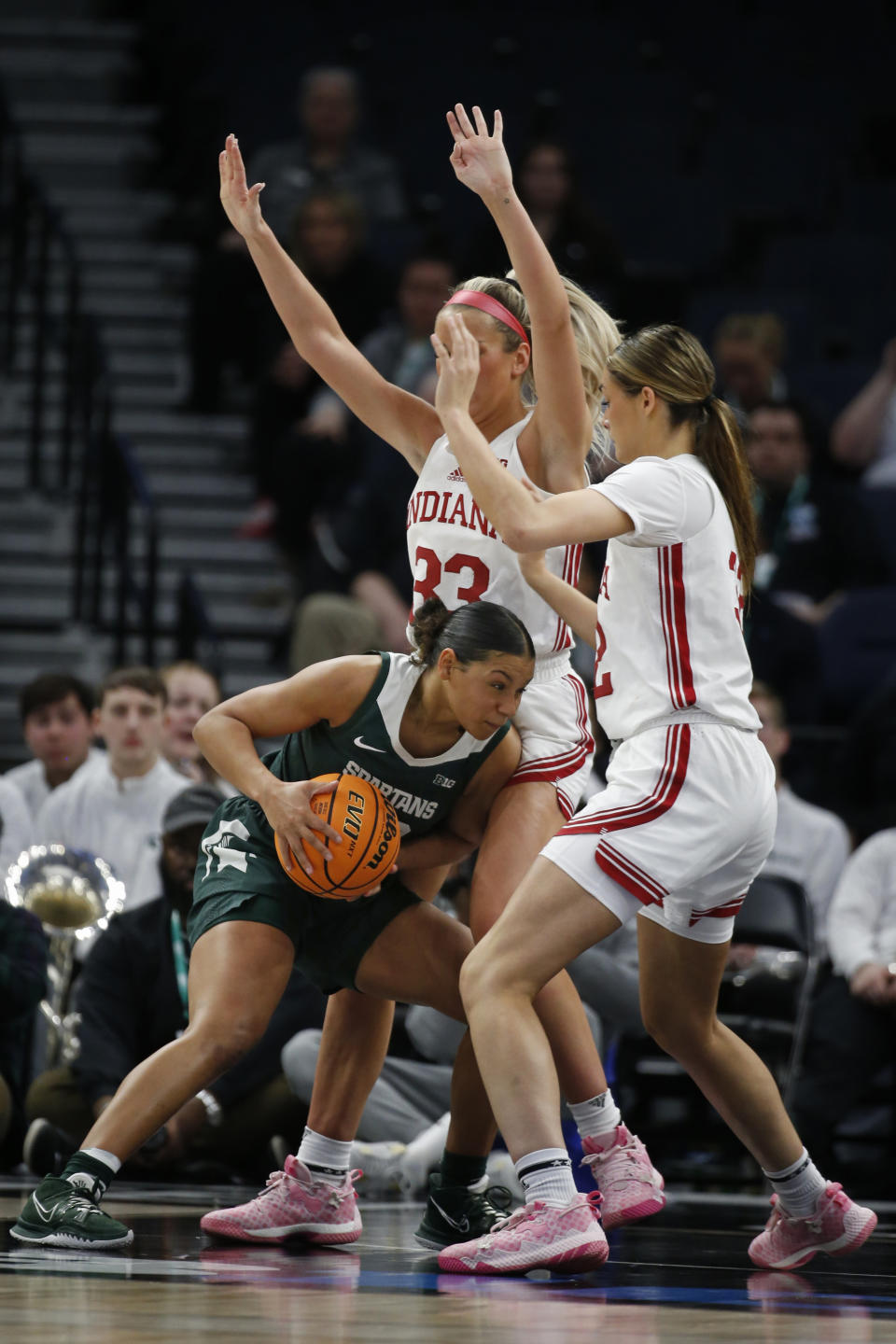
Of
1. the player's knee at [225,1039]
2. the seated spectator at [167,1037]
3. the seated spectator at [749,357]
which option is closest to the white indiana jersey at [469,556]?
the player's knee at [225,1039]

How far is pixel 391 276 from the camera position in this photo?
35.9ft

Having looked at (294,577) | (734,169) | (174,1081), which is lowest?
(174,1081)

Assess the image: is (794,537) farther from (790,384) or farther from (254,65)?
(254,65)

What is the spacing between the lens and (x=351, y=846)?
436 centimetres

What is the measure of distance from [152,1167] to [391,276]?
5.66 metres

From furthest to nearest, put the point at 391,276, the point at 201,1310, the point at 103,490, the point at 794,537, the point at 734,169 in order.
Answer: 1. the point at 734,169
2. the point at 391,276
3. the point at 103,490
4. the point at 794,537
5. the point at 201,1310

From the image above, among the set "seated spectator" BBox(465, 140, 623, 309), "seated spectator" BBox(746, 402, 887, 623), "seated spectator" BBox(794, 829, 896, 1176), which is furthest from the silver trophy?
"seated spectator" BBox(465, 140, 623, 309)

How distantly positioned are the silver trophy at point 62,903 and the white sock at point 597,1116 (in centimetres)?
281

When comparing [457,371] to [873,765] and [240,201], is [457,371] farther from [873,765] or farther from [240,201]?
[873,765]

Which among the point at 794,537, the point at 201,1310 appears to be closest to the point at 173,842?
the point at 201,1310

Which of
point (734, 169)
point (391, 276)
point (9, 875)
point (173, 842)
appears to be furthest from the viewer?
point (734, 169)

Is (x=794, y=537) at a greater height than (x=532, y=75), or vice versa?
(x=532, y=75)

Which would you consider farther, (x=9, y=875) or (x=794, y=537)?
(x=794, y=537)

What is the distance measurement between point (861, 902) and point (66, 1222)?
3889 millimetres
